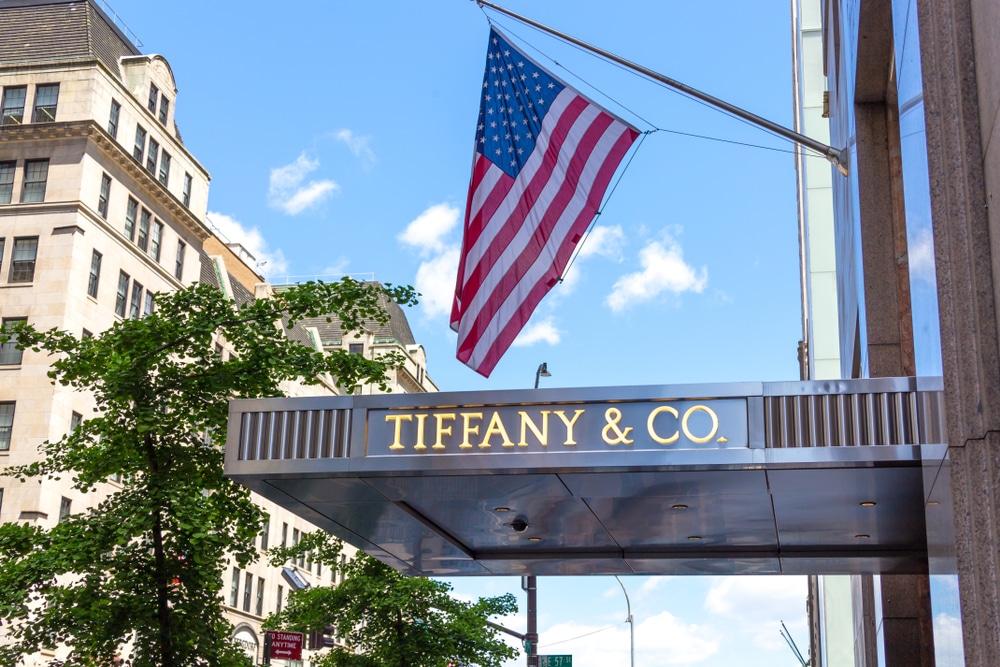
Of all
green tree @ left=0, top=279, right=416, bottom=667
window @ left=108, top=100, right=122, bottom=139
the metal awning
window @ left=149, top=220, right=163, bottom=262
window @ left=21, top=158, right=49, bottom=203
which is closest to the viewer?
the metal awning

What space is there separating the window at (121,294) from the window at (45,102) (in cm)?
836

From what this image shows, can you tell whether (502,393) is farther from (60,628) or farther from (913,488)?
(60,628)

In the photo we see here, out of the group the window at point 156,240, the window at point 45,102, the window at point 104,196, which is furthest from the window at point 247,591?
the window at point 45,102

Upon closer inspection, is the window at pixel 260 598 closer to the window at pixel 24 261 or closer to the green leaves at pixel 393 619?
the window at pixel 24 261

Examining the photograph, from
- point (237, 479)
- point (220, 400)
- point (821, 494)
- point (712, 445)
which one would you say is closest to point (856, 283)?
point (821, 494)

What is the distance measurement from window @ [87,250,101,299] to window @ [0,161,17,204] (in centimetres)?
531

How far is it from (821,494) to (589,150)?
4.85m

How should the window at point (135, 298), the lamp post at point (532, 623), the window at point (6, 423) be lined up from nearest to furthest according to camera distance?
the lamp post at point (532, 623) < the window at point (6, 423) < the window at point (135, 298)

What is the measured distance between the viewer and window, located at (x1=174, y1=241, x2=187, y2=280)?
2549 inches

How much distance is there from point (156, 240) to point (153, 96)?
25.8ft

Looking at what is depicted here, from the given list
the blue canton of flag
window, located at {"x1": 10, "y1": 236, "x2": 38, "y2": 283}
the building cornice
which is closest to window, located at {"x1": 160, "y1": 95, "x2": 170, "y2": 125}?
the building cornice

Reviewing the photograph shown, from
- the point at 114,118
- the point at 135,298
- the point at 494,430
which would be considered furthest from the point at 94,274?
the point at 494,430

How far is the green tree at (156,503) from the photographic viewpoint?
61.7ft

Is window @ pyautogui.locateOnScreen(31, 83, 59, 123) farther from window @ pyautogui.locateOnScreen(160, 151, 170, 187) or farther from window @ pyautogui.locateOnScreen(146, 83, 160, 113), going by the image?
window @ pyautogui.locateOnScreen(160, 151, 170, 187)
